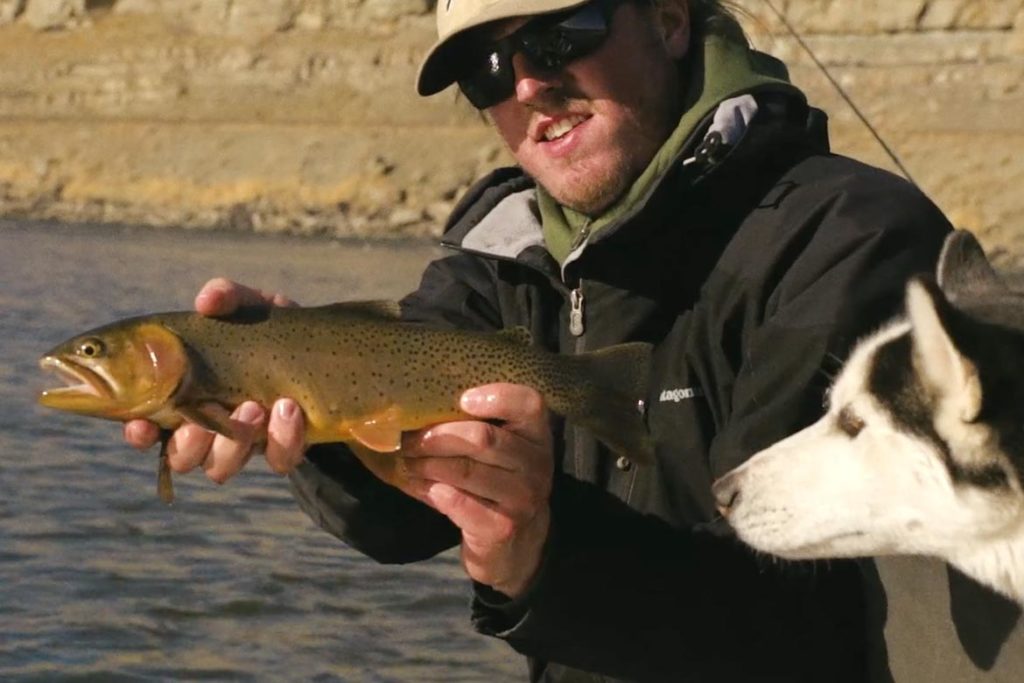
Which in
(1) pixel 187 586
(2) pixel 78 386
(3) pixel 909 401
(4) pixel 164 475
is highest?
(3) pixel 909 401

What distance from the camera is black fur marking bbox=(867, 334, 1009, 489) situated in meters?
3.30

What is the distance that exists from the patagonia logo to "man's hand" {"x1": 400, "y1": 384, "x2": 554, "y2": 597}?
50cm

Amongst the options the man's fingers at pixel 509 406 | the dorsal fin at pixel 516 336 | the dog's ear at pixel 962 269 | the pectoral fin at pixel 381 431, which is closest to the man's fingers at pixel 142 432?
the pectoral fin at pixel 381 431

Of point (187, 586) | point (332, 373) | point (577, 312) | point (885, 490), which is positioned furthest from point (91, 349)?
point (187, 586)

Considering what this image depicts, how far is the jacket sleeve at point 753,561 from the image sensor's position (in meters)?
3.90

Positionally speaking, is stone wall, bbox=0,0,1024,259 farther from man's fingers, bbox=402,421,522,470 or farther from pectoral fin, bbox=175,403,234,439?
pectoral fin, bbox=175,403,234,439

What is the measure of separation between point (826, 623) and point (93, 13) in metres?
46.6

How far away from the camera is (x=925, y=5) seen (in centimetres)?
3803

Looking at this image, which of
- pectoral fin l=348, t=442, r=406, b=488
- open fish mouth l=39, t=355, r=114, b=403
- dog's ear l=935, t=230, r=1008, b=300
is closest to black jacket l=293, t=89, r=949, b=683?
dog's ear l=935, t=230, r=1008, b=300

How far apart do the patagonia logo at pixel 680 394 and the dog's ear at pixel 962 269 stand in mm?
651

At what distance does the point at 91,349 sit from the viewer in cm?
362

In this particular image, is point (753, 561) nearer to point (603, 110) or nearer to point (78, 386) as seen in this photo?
point (603, 110)

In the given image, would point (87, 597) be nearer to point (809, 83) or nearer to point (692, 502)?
point (692, 502)

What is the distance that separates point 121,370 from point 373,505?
0.95m
